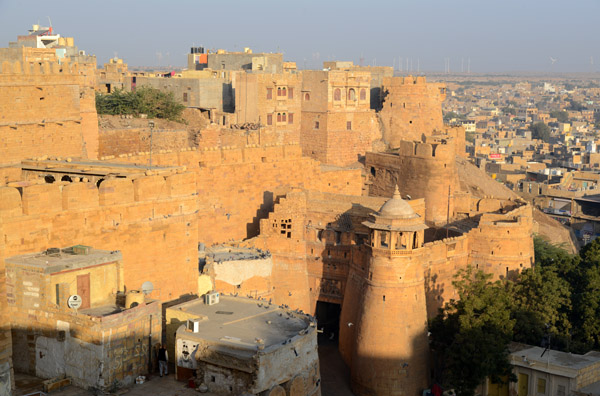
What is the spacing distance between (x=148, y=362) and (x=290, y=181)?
13212 millimetres

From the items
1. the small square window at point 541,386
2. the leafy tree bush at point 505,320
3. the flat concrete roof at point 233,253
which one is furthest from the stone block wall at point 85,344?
the small square window at point 541,386

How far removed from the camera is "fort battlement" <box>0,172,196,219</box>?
17.4m

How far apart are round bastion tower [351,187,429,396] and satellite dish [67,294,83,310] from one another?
9876 millimetres

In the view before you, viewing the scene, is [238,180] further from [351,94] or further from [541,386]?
[351,94]

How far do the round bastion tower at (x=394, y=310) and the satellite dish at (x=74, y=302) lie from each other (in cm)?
988

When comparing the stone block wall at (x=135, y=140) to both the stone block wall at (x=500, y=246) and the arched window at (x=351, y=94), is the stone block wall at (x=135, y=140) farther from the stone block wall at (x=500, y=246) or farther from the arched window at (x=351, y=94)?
the arched window at (x=351, y=94)

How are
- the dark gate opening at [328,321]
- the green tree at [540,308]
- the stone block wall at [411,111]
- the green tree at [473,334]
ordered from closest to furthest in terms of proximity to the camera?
the green tree at [473,334], the green tree at [540,308], the dark gate opening at [328,321], the stone block wall at [411,111]

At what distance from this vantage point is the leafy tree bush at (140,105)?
3594cm

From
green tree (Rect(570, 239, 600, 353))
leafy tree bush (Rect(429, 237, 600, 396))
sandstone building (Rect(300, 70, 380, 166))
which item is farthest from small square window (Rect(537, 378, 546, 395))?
sandstone building (Rect(300, 70, 380, 166))

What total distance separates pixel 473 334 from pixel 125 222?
10.4 meters

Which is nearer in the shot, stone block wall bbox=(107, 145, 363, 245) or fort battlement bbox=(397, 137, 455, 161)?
stone block wall bbox=(107, 145, 363, 245)

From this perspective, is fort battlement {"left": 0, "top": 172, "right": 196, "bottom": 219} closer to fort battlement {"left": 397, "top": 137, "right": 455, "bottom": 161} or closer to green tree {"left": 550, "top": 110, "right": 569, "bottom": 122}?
fort battlement {"left": 397, "top": 137, "right": 455, "bottom": 161}

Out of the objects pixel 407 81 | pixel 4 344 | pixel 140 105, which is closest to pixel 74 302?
pixel 4 344

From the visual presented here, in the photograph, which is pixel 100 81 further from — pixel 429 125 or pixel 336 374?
pixel 336 374
